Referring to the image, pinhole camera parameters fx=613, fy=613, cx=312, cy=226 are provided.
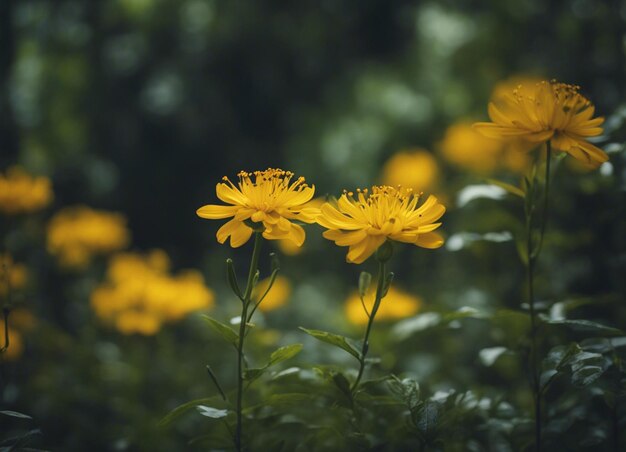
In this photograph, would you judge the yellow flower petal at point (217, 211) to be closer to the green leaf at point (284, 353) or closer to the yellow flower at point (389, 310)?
the green leaf at point (284, 353)

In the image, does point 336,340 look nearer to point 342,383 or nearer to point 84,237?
point 342,383

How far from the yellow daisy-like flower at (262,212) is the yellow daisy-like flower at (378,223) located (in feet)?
0.14

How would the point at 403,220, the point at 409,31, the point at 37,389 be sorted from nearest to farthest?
the point at 403,220 < the point at 37,389 < the point at 409,31

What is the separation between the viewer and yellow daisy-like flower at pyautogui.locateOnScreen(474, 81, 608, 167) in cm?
93

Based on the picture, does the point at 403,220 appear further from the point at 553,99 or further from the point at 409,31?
the point at 409,31

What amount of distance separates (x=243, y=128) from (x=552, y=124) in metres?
2.92

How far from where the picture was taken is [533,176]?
100cm

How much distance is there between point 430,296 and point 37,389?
4.29ft

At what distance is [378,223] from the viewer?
0.92 m

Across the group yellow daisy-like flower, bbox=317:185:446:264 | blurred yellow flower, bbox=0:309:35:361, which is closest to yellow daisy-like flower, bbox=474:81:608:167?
yellow daisy-like flower, bbox=317:185:446:264

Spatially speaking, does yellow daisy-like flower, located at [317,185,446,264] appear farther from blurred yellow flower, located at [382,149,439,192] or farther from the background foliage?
blurred yellow flower, located at [382,149,439,192]

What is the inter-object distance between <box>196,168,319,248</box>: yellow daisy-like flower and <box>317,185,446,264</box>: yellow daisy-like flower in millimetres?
42

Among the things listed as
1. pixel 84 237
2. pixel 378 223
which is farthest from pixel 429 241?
pixel 84 237

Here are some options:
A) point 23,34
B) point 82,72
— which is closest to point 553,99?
point 82,72
